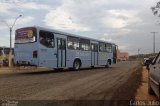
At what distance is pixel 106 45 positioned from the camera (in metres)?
38.8

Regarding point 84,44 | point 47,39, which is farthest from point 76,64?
point 47,39

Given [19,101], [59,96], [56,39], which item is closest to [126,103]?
[59,96]

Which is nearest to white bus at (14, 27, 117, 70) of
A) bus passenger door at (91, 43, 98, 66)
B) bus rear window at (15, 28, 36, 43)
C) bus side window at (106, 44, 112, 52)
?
bus rear window at (15, 28, 36, 43)

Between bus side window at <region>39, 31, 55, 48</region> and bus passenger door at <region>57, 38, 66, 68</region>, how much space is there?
3.39ft

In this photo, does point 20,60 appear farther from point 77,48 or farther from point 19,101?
point 19,101

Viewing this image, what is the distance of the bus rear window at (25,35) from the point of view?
82.0 ft

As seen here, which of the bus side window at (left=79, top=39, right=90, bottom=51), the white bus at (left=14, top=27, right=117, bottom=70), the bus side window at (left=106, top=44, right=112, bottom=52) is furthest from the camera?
the bus side window at (left=106, top=44, right=112, bottom=52)

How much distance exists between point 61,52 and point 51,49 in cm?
178

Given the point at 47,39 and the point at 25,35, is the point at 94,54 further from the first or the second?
the point at 25,35

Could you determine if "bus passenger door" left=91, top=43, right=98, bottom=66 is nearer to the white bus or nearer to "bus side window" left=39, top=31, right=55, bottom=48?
the white bus

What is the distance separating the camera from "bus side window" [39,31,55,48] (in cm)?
2545

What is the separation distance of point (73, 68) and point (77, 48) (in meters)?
1.96

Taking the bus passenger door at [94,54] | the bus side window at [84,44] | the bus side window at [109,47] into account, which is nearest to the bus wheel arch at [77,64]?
the bus side window at [84,44]

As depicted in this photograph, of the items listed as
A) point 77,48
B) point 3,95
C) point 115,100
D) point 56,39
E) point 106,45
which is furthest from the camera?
point 106,45
